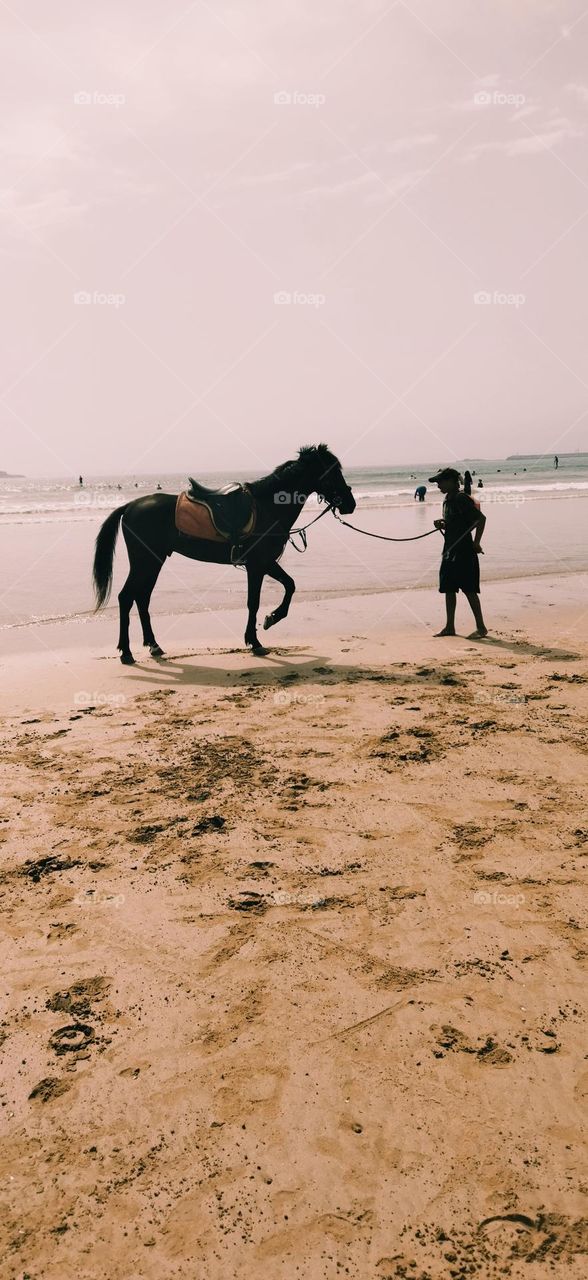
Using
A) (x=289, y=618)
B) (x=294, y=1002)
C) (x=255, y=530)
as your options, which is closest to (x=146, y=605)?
(x=255, y=530)

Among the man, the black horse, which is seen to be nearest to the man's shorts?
the man

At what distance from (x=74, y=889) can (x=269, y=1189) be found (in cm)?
182

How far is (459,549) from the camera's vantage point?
355 inches

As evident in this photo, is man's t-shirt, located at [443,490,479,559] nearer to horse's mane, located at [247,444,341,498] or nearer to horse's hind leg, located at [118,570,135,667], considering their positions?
horse's mane, located at [247,444,341,498]

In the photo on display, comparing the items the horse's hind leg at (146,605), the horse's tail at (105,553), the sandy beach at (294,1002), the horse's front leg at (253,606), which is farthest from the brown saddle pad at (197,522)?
the sandy beach at (294,1002)

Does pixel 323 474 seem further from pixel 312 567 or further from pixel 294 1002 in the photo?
pixel 294 1002

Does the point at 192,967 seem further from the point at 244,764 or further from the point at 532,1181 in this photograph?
the point at 244,764

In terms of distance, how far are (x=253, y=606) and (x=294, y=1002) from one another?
606 centimetres

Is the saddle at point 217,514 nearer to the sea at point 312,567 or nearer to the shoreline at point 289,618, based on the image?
the shoreline at point 289,618

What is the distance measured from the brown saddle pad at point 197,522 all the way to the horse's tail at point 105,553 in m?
0.72

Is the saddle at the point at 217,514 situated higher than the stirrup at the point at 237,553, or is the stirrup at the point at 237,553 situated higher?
the saddle at the point at 217,514

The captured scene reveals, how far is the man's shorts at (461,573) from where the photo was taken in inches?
354

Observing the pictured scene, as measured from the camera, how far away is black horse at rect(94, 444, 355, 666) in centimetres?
859

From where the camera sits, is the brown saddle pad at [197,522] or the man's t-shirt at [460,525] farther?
the man's t-shirt at [460,525]
